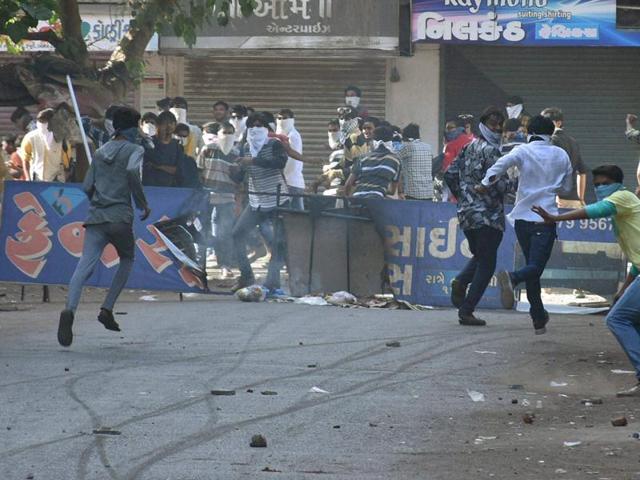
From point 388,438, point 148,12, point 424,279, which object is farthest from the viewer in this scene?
point 148,12

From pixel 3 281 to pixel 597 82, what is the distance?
14.0 metres

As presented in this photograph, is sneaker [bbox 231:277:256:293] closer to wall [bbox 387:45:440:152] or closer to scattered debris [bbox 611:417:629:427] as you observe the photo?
scattered debris [bbox 611:417:629:427]

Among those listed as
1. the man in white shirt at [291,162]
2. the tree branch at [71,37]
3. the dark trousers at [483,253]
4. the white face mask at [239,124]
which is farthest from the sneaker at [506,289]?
the white face mask at [239,124]

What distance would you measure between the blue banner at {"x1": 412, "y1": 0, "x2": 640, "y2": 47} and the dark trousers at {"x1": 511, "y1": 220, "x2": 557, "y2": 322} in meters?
13.5

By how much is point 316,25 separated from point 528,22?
3.51 meters

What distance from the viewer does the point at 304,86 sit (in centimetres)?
2686

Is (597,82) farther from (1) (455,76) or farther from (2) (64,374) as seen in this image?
(2) (64,374)

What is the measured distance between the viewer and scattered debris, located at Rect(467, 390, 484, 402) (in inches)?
377

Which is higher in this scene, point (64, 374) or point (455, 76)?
point (455, 76)

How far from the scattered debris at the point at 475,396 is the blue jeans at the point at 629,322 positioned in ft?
3.01

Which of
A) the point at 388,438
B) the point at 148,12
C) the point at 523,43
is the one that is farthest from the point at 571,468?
the point at 523,43

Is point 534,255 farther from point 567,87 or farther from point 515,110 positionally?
point 567,87

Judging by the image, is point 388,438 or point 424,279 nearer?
point 388,438

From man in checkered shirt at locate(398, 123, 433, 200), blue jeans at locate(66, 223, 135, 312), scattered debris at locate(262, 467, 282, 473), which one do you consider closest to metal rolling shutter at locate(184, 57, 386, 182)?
man in checkered shirt at locate(398, 123, 433, 200)
